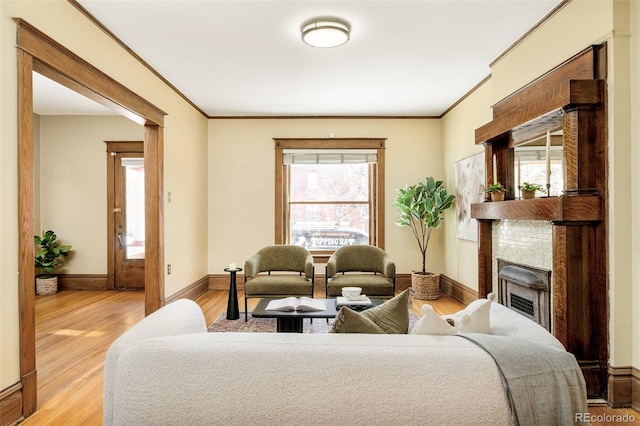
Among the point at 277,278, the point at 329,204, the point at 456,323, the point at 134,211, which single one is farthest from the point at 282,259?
the point at 456,323

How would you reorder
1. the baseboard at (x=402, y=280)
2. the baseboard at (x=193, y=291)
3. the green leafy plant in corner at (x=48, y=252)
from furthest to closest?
the baseboard at (x=402, y=280) → the green leafy plant in corner at (x=48, y=252) → the baseboard at (x=193, y=291)

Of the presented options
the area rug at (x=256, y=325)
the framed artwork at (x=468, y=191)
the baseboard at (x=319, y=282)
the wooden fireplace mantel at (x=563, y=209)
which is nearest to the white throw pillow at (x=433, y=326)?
the wooden fireplace mantel at (x=563, y=209)

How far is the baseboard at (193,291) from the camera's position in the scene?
4.90 metres

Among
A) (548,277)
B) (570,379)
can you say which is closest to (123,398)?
(570,379)

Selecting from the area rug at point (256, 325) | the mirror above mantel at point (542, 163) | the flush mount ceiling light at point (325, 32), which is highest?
the flush mount ceiling light at point (325, 32)

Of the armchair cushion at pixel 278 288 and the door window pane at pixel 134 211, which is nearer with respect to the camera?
the armchair cushion at pixel 278 288

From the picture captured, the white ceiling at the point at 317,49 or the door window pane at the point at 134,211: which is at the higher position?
the white ceiling at the point at 317,49

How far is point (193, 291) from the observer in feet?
18.1

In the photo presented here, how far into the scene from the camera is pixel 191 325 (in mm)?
1764

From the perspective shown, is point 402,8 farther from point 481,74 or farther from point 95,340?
point 95,340

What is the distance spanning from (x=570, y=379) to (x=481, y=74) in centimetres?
378

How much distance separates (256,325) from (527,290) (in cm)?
268

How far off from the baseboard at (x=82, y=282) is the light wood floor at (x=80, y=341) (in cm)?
18

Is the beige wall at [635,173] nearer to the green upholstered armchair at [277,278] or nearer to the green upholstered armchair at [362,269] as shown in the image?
the green upholstered armchair at [362,269]
